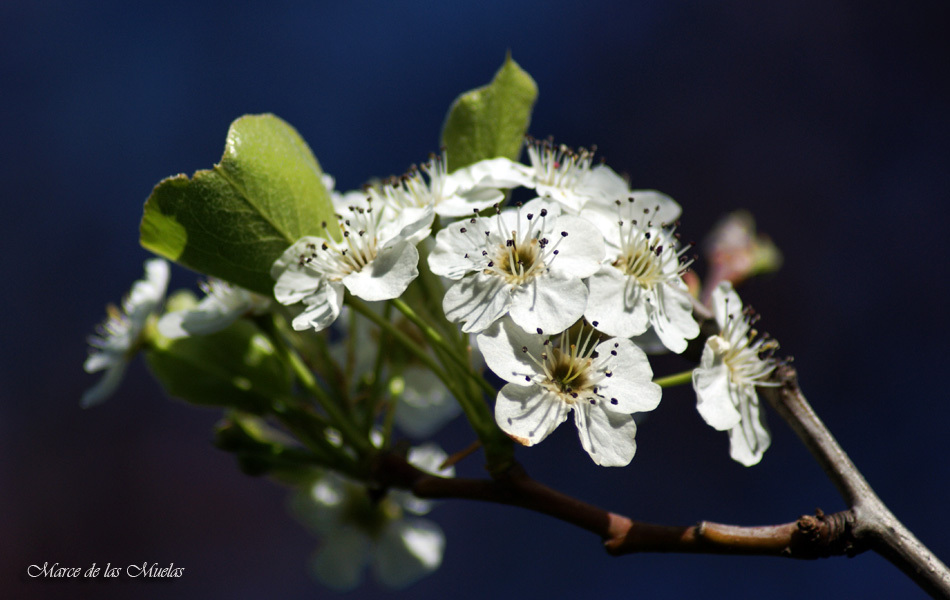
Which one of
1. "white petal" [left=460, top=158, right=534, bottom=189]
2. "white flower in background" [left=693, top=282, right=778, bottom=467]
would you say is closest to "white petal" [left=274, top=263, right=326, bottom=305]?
"white petal" [left=460, top=158, right=534, bottom=189]

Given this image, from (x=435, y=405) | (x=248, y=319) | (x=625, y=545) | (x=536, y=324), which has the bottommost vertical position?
(x=435, y=405)

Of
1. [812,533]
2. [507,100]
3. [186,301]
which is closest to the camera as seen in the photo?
[812,533]

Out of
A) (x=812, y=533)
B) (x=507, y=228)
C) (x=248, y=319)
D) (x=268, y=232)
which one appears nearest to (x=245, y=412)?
(x=248, y=319)

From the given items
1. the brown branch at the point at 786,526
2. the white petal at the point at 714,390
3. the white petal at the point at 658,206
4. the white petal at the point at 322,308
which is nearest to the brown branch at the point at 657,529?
the brown branch at the point at 786,526

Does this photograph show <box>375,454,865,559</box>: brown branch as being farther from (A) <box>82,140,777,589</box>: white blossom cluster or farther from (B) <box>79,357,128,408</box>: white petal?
(B) <box>79,357,128,408</box>: white petal

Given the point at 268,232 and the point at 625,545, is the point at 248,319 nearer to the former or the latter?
the point at 268,232

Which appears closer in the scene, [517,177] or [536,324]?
[536,324]

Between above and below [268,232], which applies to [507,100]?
above
